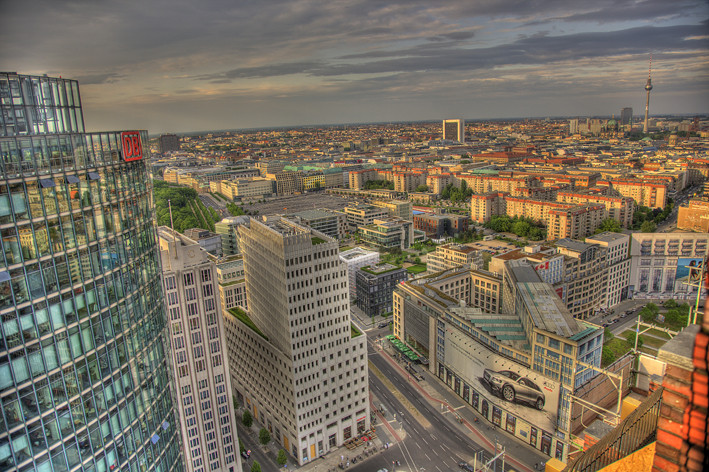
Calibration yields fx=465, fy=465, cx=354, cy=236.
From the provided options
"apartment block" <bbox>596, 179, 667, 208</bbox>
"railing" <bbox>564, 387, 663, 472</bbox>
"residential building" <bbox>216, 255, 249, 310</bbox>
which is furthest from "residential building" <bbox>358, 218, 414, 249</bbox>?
"railing" <bbox>564, 387, 663, 472</bbox>

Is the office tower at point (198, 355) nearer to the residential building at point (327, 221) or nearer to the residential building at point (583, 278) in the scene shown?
the residential building at point (583, 278)

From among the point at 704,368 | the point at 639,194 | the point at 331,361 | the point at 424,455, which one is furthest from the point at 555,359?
the point at 639,194

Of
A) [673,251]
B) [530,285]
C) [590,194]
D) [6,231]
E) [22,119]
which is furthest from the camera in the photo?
[590,194]

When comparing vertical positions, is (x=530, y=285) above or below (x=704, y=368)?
below

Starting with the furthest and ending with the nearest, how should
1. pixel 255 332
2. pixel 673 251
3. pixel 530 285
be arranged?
pixel 673 251
pixel 530 285
pixel 255 332

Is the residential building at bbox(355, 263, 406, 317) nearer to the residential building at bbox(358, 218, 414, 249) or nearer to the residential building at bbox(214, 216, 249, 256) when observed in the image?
the residential building at bbox(358, 218, 414, 249)

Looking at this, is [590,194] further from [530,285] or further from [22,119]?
[22,119]
